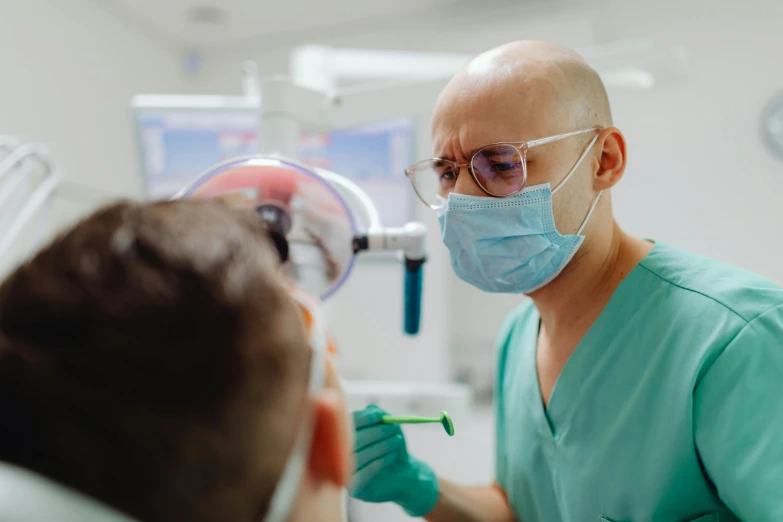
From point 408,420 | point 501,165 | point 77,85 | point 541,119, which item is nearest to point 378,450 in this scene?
point 408,420

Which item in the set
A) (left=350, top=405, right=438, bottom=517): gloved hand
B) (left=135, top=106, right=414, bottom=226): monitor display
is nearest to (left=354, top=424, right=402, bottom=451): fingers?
(left=350, top=405, right=438, bottom=517): gloved hand

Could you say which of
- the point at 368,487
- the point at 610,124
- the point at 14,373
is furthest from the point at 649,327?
the point at 14,373

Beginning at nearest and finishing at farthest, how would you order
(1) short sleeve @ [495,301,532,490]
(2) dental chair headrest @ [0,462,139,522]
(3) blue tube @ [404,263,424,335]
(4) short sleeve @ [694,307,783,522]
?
(2) dental chair headrest @ [0,462,139,522] → (4) short sleeve @ [694,307,783,522] → (3) blue tube @ [404,263,424,335] → (1) short sleeve @ [495,301,532,490]

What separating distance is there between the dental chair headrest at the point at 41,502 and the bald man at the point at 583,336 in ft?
1.89

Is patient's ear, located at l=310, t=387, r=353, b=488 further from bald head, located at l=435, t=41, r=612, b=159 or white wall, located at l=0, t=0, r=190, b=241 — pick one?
white wall, located at l=0, t=0, r=190, b=241

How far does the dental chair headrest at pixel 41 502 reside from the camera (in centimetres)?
35

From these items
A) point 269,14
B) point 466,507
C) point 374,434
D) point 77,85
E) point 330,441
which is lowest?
point 466,507

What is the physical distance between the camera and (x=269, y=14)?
296cm

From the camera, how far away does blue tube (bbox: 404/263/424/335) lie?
3.37ft

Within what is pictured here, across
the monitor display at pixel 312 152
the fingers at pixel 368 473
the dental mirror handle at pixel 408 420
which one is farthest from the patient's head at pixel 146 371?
the monitor display at pixel 312 152

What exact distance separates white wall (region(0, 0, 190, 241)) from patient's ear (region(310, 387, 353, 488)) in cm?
240

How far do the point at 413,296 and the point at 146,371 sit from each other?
0.70 m

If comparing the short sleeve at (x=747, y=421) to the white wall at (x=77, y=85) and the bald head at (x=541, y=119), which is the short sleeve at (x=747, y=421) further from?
the white wall at (x=77, y=85)

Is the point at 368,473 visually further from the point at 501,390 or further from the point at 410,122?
the point at 410,122
